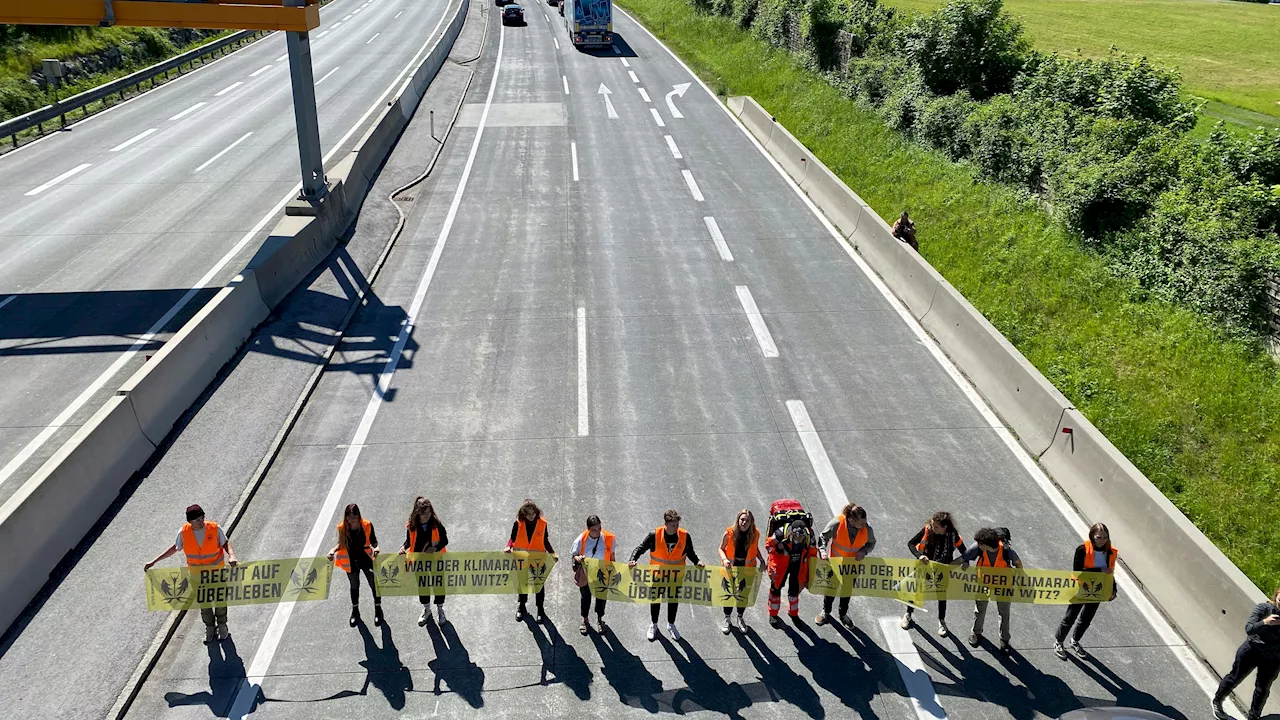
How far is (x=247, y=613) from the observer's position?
30.1ft

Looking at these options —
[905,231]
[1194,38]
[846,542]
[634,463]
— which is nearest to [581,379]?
[634,463]

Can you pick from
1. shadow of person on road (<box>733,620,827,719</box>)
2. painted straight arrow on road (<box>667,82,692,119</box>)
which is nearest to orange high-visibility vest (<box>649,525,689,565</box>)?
shadow of person on road (<box>733,620,827,719</box>)

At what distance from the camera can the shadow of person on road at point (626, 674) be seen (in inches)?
324

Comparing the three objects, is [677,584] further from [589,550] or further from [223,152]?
[223,152]

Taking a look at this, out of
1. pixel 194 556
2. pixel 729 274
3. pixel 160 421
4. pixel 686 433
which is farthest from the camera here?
pixel 729 274

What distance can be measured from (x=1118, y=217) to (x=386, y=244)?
52.9ft

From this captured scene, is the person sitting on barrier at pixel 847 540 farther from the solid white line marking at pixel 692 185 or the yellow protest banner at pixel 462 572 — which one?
the solid white line marking at pixel 692 185

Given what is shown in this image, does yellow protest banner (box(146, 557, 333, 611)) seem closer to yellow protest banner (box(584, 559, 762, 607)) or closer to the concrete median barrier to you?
the concrete median barrier

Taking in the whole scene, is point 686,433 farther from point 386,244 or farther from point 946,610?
point 386,244

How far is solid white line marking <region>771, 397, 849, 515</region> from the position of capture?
37.0 ft

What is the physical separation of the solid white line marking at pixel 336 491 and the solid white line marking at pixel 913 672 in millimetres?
6419

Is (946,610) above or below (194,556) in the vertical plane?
below

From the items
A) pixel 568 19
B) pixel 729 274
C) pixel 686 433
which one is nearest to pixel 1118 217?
pixel 729 274

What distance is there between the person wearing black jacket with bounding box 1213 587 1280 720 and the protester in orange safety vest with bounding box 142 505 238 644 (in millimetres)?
9920
